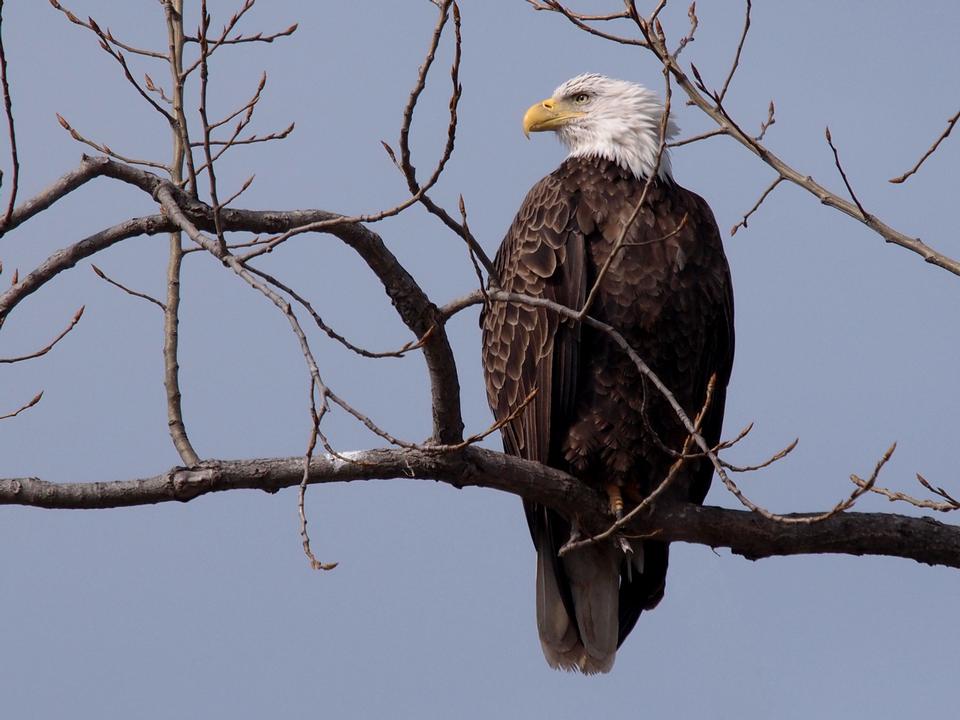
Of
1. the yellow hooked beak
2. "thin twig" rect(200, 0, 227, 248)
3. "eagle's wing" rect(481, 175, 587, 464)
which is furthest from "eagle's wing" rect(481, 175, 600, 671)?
"thin twig" rect(200, 0, 227, 248)

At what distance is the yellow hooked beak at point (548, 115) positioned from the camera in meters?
5.48

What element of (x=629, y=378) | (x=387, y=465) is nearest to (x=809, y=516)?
(x=629, y=378)

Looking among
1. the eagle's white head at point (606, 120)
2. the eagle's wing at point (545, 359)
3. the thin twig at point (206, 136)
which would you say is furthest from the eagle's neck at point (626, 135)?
the thin twig at point (206, 136)

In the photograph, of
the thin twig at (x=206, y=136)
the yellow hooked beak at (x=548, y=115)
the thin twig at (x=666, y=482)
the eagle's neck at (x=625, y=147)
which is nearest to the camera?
the thin twig at (x=206, y=136)

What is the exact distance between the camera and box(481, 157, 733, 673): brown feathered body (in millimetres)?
4656

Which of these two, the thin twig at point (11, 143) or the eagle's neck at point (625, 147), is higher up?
the eagle's neck at point (625, 147)

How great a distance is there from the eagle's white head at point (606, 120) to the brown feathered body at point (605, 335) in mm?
142

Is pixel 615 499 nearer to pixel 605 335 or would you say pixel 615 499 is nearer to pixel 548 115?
pixel 605 335

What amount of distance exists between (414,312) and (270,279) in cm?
52

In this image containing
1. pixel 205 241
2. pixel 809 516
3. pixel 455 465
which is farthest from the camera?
pixel 809 516

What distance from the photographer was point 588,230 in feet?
15.5

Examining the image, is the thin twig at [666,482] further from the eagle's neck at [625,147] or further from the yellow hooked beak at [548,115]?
the yellow hooked beak at [548,115]

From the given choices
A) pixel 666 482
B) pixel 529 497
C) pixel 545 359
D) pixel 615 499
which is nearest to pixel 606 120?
pixel 545 359

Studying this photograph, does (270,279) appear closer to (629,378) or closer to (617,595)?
(629,378)
